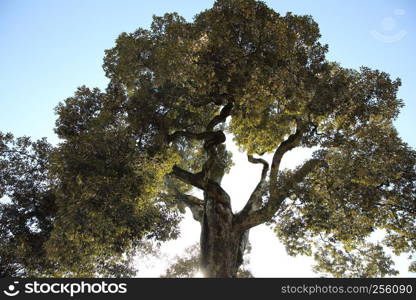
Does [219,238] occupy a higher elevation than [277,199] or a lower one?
lower

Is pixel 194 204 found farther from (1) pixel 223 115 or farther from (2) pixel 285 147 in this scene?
(2) pixel 285 147

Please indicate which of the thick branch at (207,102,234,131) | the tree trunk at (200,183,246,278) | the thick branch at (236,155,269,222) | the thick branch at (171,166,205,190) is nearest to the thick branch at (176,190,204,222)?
the tree trunk at (200,183,246,278)

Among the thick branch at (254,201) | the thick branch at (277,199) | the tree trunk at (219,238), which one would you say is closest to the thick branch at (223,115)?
the tree trunk at (219,238)

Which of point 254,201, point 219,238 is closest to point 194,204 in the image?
point 219,238

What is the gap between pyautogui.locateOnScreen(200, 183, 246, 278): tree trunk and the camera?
44.6ft

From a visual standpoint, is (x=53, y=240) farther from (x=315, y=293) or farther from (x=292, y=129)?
(x=292, y=129)

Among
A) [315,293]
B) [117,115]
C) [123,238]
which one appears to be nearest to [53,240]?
[123,238]

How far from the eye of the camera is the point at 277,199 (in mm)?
13500

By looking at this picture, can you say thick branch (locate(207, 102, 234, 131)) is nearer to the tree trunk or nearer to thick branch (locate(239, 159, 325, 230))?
the tree trunk

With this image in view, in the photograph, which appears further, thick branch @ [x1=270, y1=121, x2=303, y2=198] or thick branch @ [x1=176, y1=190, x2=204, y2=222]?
thick branch @ [x1=176, y1=190, x2=204, y2=222]

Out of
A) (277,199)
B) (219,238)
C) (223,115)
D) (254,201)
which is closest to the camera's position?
(277,199)

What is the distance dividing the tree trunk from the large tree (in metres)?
0.06

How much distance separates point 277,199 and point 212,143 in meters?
4.31

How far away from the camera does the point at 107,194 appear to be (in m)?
10.9
